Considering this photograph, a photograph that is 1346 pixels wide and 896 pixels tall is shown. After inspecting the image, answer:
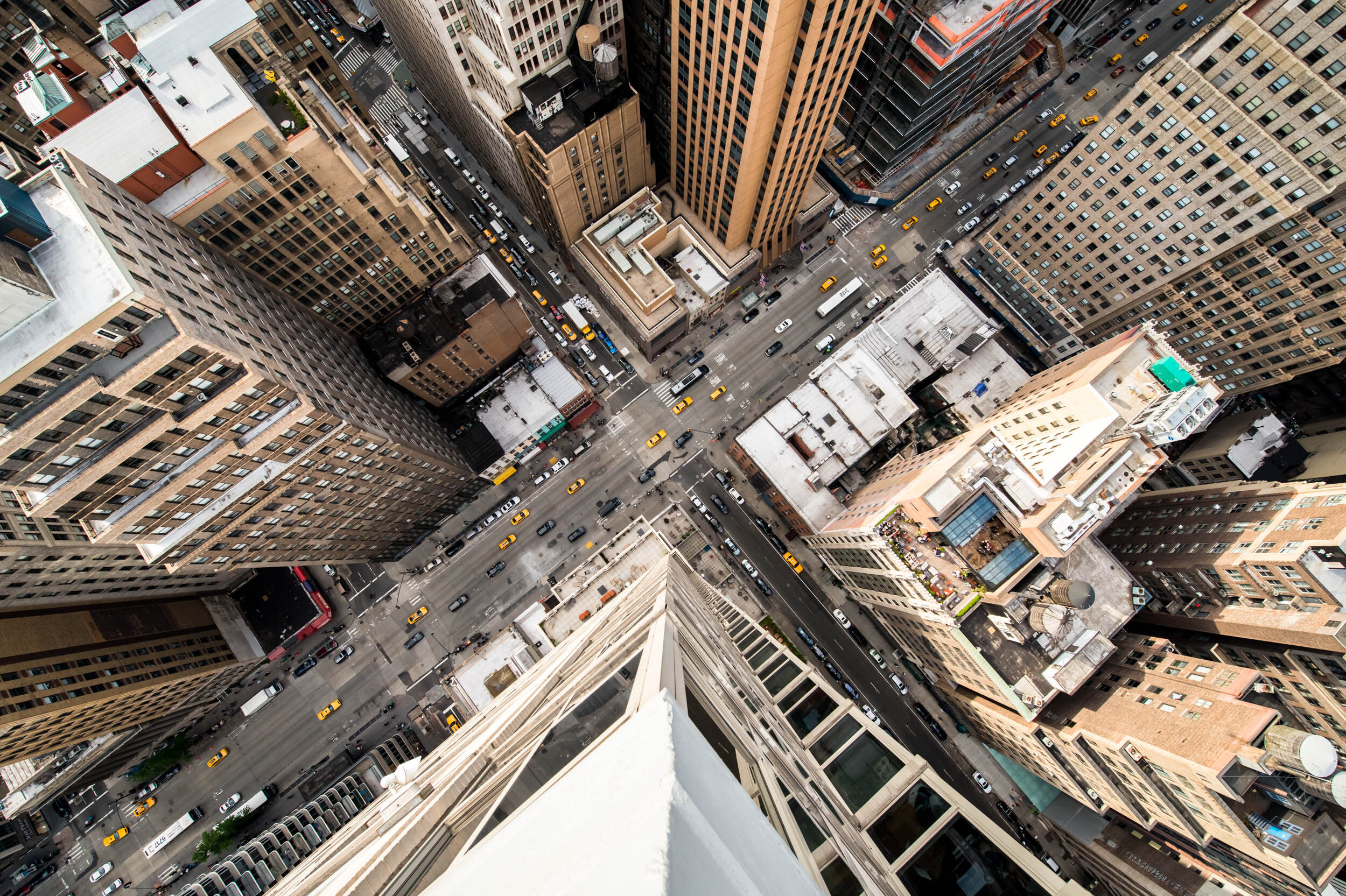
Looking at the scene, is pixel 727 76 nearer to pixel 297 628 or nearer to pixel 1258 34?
pixel 1258 34

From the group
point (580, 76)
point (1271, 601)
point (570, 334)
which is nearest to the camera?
point (1271, 601)

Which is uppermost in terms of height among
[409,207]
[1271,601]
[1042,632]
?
[409,207]

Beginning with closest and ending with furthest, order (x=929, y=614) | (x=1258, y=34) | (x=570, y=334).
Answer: (x=1258, y=34)
(x=929, y=614)
(x=570, y=334)

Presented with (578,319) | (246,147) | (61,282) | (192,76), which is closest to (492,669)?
(578,319)

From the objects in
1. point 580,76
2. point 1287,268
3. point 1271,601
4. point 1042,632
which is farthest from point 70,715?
point 1287,268

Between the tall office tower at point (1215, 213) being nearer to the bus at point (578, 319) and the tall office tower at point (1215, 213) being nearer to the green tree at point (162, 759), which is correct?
the bus at point (578, 319)

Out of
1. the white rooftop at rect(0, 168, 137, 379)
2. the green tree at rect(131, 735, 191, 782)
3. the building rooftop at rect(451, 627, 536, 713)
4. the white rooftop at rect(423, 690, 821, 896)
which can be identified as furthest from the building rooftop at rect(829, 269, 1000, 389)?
the green tree at rect(131, 735, 191, 782)

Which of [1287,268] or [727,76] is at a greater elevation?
[727,76]

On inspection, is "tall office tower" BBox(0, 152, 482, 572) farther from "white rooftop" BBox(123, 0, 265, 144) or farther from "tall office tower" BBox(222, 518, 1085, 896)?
"tall office tower" BBox(222, 518, 1085, 896)
